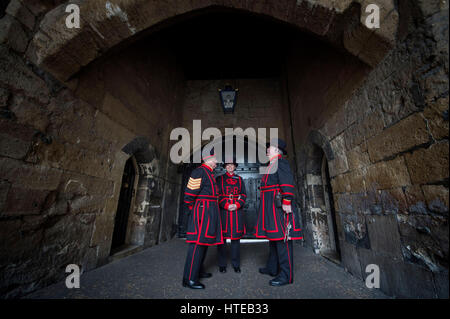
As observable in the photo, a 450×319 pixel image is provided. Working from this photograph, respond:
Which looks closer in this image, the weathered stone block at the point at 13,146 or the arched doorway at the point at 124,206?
the weathered stone block at the point at 13,146

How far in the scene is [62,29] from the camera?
178 centimetres

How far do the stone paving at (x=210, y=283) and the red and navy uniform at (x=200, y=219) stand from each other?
0.26m

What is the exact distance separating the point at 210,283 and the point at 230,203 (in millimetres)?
941

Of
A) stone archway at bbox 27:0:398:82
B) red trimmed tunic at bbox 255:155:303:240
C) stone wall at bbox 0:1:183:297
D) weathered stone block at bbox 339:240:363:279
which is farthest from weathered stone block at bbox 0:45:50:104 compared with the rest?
weathered stone block at bbox 339:240:363:279

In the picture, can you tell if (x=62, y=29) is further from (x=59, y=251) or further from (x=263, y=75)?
(x=263, y=75)

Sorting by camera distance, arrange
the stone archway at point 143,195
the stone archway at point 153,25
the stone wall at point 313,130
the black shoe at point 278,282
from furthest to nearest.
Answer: the stone archway at point 143,195, the black shoe at point 278,282, the stone archway at point 153,25, the stone wall at point 313,130

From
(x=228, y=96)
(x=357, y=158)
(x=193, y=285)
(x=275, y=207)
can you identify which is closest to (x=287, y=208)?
(x=275, y=207)

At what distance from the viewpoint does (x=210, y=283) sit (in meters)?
2.03

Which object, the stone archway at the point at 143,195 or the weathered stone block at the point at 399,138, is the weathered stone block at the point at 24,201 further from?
the weathered stone block at the point at 399,138

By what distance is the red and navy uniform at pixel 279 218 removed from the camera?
1967 mm

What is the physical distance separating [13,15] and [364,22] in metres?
2.99

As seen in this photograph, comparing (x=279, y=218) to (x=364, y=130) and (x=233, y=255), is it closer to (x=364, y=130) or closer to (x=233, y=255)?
(x=233, y=255)

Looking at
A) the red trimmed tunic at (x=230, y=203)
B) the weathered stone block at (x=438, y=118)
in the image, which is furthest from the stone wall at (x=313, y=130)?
the red trimmed tunic at (x=230, y=203)

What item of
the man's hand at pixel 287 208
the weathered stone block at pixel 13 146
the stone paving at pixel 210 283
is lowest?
the stone paving at pixel 210 283
